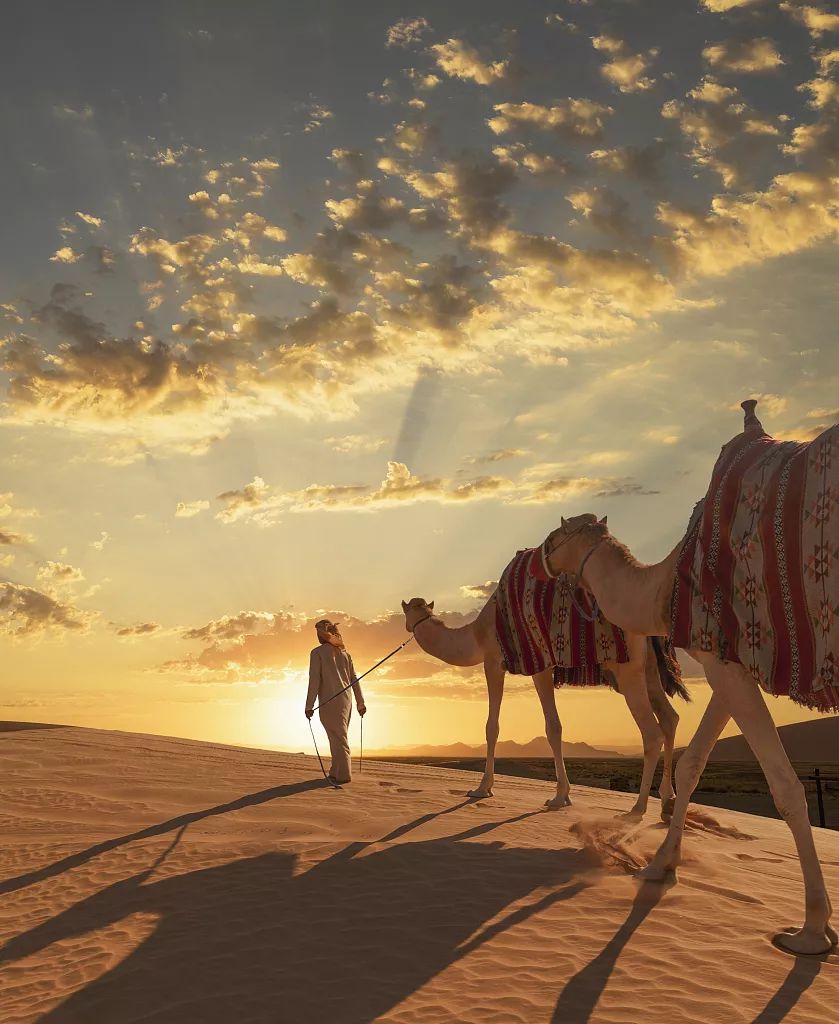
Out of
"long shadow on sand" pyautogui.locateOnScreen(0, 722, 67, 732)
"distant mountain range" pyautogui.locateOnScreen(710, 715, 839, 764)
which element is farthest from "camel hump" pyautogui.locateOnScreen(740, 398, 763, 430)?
"distant mountain range" pyautogui.locateOnScreen(710, 715, 839, 764)

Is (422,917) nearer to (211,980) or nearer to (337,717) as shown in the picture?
(211,980)

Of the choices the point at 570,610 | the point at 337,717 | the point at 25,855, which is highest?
the point at 570,610

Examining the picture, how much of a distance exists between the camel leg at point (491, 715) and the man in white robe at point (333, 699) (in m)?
1.92

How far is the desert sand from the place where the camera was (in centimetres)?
498

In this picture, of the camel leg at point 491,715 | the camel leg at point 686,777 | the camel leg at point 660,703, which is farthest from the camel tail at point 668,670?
the camel leg at point 686,777

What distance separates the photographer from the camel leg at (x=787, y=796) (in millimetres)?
5746

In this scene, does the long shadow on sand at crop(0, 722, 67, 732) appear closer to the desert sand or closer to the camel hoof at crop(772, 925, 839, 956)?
the desert sand

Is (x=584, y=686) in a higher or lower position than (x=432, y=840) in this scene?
higher

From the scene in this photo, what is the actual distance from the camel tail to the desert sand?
164cm

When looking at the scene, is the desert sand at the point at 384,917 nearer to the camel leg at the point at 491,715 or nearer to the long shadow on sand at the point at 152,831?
the long shadow on sand at the point at 152,831

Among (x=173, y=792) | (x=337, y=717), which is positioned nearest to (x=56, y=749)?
(x=173, y=792)

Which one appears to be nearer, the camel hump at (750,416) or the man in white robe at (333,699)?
the camel hump at (750,416)

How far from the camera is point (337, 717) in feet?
41.3

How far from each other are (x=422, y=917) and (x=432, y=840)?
2255 millimetres
